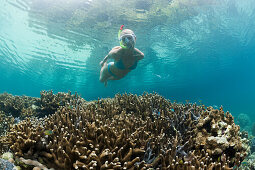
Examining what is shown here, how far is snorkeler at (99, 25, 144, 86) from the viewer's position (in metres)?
5.77

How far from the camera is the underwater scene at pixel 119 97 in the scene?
2545mm

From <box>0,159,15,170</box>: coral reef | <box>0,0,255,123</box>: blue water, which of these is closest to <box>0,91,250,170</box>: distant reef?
<box>0,159,15,170</box>: coral reef

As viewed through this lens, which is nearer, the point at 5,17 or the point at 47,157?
the point at 47,157

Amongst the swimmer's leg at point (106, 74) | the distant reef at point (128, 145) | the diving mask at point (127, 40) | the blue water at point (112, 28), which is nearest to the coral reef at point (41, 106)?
the swimmer's leg at point (106, 74)

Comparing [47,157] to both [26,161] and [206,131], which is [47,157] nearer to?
[26,161]

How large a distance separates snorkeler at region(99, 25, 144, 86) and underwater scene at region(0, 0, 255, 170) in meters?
0.05

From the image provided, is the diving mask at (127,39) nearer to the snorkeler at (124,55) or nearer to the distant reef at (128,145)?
the snorkeler at (124,55)

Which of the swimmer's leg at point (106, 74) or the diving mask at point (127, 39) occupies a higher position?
the swimmer's leg at point (106, 74)

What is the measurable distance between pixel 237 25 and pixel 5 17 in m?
32.1

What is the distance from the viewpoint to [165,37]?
67.5 feet

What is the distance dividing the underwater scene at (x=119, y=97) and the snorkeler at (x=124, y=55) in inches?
2.0

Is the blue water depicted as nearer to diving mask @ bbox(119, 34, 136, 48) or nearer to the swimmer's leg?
the swimmer's leg

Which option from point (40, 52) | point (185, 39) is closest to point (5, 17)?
point (40, 52)

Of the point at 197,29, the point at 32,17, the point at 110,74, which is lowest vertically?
the point at 110,74
